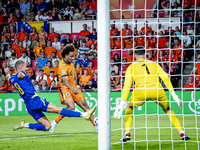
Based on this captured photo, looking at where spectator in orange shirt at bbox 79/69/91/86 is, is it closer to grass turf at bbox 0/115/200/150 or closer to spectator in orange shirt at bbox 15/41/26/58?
grass turf at bbox 0/115/200/150

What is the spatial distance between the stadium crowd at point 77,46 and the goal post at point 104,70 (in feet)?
14.9

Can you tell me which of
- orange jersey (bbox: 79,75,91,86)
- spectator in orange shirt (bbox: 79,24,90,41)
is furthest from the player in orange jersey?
spectator in orange shirt (bbox: 79,24,90,41)

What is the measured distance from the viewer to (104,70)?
2.91 m

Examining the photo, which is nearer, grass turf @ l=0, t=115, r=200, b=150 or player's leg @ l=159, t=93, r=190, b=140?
grass turf @ l=0, t=115, r=200, b=150

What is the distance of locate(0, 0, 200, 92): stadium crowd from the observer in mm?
8617

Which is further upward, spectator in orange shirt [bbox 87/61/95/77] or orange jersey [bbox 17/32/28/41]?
orange jersey [bbox 17/32/28/41]

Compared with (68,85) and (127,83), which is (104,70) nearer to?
(127,83)

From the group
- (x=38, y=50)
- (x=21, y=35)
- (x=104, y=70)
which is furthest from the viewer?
(x=21, y=35)

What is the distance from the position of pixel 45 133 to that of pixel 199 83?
462 centimetres

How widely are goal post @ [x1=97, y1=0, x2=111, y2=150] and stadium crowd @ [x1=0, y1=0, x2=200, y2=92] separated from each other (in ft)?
14.9

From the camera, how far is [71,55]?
256 inches

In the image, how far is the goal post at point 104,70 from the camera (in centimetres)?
287

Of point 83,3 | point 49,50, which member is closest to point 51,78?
point 49,50

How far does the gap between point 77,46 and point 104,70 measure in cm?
754
